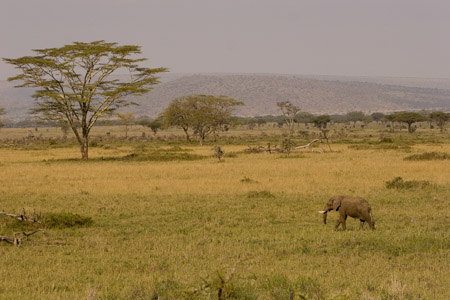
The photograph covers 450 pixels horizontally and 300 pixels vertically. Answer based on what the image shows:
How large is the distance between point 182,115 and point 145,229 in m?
58.3

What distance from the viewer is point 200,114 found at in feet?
217

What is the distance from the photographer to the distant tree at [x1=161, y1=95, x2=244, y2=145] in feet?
213

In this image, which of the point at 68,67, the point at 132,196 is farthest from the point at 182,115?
the point at 132,196

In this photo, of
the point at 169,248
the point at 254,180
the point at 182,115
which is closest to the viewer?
the point at 169,248

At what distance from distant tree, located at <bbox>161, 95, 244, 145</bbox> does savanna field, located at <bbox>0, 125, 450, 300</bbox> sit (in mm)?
41113

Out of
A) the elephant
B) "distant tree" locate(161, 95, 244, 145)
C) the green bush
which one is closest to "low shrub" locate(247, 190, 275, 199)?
the elephant

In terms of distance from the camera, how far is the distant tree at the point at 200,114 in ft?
213

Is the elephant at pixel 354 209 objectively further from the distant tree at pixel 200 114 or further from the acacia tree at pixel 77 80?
the distant tree at pixel 200 114

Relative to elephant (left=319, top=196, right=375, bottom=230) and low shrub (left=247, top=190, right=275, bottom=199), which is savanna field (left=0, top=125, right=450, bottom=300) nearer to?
low shrub (left=247, top=190, right=275, bottom=199)

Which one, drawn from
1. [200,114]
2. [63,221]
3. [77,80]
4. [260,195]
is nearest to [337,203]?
[260,195]

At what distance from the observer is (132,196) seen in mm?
19125

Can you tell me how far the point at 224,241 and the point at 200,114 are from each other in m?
55.4

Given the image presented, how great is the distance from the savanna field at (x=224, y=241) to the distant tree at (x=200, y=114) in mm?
41113

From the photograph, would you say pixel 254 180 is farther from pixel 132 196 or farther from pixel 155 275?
pixel 155 275
